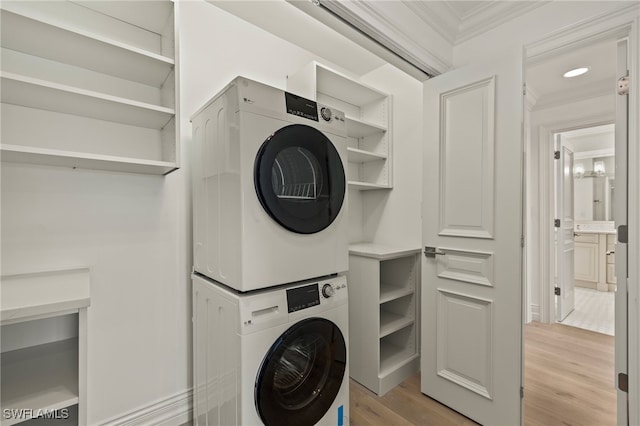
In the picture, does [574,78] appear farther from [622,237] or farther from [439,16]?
[622,237]

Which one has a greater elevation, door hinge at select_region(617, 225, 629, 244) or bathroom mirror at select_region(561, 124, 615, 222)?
bathroom mirror at select_region(561, 124, 615, 222)

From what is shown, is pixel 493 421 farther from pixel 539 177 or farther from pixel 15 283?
pixel 539 177

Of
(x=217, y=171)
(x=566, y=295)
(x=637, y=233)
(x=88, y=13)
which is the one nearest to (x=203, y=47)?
(x=88, y=13)

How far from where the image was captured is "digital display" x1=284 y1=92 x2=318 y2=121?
1.30m

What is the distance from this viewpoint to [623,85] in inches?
56.8

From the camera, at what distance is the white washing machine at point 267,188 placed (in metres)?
1.16

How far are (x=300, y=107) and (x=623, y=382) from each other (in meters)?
2.08

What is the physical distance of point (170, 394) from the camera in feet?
5.47

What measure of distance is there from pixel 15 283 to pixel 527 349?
143 inches

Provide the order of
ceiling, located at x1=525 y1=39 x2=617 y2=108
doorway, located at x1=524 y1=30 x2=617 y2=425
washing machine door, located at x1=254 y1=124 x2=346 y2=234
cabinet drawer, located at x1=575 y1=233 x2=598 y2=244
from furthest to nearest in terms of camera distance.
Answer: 1. cabinet drawer, located at x1=575 y1=233 x2=598 y2=244
2. ceiling, located at x1=525 y1=39 x2=617 y2=108
3. doorway, located at x1=524 y1=30 x2=617 y2=425
4. washing machine door, located at x1=254 y1=124 x2=346 y2=234

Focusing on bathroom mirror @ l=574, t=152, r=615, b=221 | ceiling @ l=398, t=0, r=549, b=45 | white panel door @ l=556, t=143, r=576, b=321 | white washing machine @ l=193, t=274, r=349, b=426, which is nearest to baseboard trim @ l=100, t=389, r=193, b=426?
white washing machine @ l=193, t=274, r=349, b=426

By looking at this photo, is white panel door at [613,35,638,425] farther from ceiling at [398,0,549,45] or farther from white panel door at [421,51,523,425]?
ceiling at [398,0,549,45]

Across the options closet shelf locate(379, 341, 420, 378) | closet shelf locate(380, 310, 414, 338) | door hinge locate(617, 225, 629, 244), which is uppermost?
door hinge locate(617, 225, 629, 244)

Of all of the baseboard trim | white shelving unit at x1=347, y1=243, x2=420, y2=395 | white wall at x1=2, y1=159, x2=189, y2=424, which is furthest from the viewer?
white shelving unit at x1=347, y1=243, x2=420, y2=395
